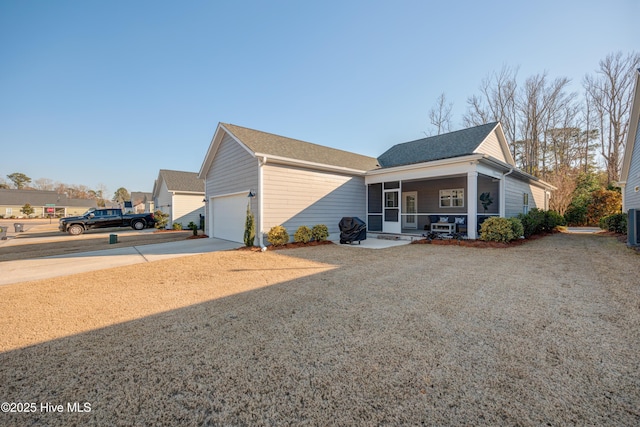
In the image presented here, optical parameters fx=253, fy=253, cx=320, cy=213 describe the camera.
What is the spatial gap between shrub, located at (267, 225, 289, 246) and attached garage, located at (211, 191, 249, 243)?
2.00 metres

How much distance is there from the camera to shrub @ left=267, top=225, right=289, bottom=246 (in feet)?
29.8

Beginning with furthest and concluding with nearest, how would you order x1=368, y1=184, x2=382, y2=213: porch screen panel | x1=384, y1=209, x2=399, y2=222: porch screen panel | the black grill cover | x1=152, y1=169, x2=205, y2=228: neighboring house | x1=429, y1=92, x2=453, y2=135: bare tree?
1. x1=429, y1=92, x2=453, y2=135: bare tree
2. x1=152, y1=169, x2=205, y2=228: neighboring house
3. x1=368, y1=184, x2=382, y2=213: porch screen panel
4. x1=384, y1=209, x2=399, y2=222: porch screen panel
5. the black grill cover

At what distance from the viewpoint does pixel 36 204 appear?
44062mm

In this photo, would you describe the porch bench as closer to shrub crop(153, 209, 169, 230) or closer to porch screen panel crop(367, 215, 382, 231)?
porch screen panel crop(367, 215, 382, 231)

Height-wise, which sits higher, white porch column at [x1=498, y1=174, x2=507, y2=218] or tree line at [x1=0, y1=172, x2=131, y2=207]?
tree line at [x1=0, y1=172, x2=131, y2=207]

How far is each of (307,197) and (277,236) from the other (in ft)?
7.13

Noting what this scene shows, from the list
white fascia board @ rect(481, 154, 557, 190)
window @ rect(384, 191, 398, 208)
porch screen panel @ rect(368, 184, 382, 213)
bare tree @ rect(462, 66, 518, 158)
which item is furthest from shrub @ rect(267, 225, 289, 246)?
bare tree @ rect(462, 66, 518, 158)

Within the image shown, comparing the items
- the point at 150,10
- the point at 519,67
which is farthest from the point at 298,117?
the point at 519,67

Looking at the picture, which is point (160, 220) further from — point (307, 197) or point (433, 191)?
point (433, 191)

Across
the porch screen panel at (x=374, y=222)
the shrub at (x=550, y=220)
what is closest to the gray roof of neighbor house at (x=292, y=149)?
the porch screen panel at (x=374, y=222)

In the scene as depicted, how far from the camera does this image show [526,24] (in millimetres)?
9930

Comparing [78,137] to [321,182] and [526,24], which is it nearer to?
[321,182]

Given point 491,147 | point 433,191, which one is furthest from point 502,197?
point 491,147

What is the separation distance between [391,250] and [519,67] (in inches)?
940
